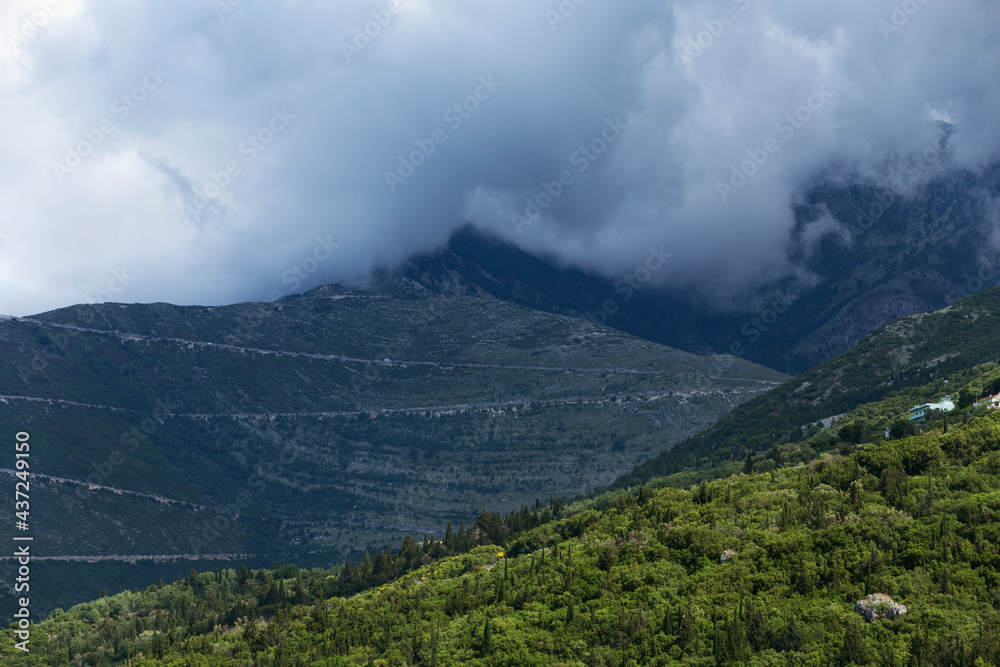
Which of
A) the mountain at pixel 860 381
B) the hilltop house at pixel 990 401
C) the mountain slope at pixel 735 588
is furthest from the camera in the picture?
the mountain at pixel 860 381

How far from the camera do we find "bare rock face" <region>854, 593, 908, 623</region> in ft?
101

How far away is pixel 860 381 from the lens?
137500 millimetres

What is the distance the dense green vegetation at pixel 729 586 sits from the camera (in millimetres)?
30656

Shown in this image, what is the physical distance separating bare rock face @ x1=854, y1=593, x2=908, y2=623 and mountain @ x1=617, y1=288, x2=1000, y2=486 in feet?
245

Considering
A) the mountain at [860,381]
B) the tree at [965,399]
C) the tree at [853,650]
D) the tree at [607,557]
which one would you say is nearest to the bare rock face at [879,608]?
the tree at [853,650]

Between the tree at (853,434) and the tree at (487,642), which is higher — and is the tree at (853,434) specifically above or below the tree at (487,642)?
above

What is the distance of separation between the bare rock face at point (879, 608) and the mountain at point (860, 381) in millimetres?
74538

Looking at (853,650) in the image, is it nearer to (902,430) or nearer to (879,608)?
(879,608)

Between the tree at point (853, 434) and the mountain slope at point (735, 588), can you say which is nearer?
the mountain slope at point (735, 588)

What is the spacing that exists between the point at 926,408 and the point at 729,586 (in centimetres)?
5373

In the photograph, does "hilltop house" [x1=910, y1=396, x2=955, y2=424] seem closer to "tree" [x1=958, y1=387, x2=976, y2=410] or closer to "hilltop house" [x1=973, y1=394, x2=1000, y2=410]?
"tree" [x1=958, y1=387, x2=976, y2=410]

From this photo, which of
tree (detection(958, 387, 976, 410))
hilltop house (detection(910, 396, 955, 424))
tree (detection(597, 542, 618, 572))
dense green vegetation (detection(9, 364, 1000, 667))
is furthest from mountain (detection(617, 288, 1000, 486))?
tree (detection(597, 542, 618, 572))

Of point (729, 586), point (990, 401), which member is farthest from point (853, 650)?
point (990, 401)

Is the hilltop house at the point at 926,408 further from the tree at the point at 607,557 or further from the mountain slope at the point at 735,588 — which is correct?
the tree at the point at 607,557
